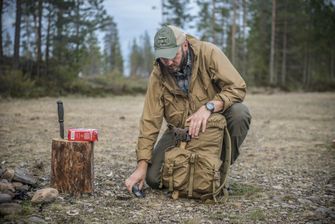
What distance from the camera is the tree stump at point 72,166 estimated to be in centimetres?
376

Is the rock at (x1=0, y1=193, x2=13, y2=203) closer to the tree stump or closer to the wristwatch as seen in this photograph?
the tree stump

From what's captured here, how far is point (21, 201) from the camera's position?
3.46 metres

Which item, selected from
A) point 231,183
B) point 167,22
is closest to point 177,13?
point 167,22

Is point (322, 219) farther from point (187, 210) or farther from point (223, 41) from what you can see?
point (223, 41)

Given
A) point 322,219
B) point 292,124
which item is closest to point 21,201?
point 322,219

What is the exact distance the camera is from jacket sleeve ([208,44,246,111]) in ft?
12.8

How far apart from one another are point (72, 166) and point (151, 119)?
924 millimetres

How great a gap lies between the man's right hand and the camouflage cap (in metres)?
1.12

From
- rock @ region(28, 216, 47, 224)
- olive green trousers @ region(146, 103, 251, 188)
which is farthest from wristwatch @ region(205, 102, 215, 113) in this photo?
rock @ region(28, 216, 47, 224)

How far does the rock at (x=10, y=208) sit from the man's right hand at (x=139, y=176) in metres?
1.12

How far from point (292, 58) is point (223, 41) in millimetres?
8619

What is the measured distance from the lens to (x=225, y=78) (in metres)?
3.91

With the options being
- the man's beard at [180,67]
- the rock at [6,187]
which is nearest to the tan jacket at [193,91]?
the man's beard at [180,67]

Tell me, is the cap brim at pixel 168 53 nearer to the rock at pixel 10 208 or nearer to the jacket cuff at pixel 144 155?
the jacket cuff at pixel 144 155
